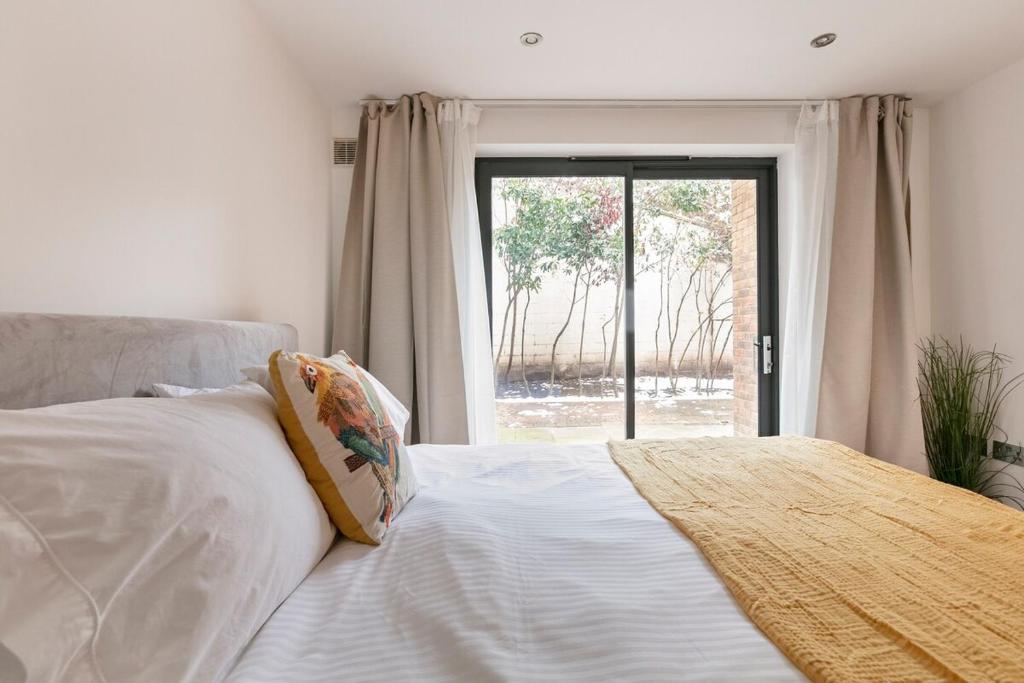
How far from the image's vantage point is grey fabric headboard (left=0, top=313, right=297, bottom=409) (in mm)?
828

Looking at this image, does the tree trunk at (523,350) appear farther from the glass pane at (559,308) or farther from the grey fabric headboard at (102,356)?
the grey fabric headboard at (102,356)

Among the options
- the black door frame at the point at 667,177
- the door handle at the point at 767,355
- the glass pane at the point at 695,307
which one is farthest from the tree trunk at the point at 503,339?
the door handle at the point at 767,355

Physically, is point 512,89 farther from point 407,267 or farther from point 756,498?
point 756,498

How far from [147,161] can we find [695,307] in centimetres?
291

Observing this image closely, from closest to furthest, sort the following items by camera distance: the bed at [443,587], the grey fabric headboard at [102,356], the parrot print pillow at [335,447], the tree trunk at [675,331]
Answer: the bed at [443,587] < the grey fabric headboard at [102,356] < the parrot print pillow at [335,447] < the tree trunk at [675,331]

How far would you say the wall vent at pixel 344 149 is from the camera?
2855mm

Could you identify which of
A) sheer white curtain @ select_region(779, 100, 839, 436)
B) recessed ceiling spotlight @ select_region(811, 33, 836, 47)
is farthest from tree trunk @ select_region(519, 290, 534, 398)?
recessed ceiling spotlight @ select_region(811, 33, 836, 47)

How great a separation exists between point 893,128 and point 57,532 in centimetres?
359

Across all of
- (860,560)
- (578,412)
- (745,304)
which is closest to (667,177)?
(745,304)

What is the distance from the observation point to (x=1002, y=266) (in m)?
2.53

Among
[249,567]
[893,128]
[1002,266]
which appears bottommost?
[249,567]

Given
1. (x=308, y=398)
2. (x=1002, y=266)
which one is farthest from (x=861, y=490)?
(x=1002, y=266)

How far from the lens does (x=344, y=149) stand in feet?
9.38

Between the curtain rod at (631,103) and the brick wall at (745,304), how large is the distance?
1.62ft
